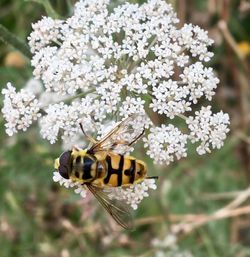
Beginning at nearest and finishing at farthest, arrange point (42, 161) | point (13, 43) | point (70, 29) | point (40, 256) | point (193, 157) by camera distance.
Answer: point (70, 29)
point (13, 43)
point (42, 161)
point (40, 256)
point (193, 157)

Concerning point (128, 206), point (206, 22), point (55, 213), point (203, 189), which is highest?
point (206, 22)

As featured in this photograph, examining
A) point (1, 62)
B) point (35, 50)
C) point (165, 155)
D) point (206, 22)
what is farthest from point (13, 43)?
point (206, 22)

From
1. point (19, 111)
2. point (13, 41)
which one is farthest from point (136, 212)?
point (19, 111)

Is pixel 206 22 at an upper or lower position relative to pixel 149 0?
upper

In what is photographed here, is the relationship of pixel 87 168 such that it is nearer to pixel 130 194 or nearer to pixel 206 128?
pixel 130 194

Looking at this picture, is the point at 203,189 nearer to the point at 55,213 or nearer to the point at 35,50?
the point at 55,213

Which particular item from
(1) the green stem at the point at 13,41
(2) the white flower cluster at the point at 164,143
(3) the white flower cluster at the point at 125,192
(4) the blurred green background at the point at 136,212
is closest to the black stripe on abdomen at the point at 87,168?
(3) the white flower cluster at the point at 125,192
